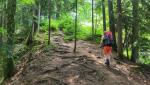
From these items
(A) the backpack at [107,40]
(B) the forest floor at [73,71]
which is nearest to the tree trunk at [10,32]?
(B) the forest floor at [73,71]

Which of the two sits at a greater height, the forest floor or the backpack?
the backpack

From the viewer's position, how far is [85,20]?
114 ft

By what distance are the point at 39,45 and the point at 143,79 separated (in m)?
7.87

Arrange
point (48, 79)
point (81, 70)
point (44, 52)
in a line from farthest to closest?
point (44, 52) → point (81, 70) → point (48, 79)

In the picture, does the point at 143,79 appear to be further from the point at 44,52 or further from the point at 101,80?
the point at 44,52

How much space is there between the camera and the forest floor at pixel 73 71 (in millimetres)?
11523

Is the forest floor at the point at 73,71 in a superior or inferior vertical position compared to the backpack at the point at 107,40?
inferior

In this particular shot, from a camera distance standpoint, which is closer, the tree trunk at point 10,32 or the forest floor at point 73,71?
the forest floor at point 73,71

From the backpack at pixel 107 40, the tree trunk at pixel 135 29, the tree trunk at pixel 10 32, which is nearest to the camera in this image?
the backpack at pixel 107 40

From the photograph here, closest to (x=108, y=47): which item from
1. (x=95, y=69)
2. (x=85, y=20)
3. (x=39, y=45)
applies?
(x=95, y=69)

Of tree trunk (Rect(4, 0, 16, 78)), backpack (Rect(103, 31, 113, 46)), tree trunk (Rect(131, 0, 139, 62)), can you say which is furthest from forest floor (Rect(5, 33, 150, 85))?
tree trunk (Rect(131, 0, 139, 62))

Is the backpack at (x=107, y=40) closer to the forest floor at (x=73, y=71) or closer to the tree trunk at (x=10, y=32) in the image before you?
the forest floor at (x=73, y=71)

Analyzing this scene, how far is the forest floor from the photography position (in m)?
11.5

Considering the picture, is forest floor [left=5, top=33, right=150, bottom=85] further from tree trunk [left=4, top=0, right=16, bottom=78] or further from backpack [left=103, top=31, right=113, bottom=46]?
backpack [left=103, top=31, right=113, bottom=46]
